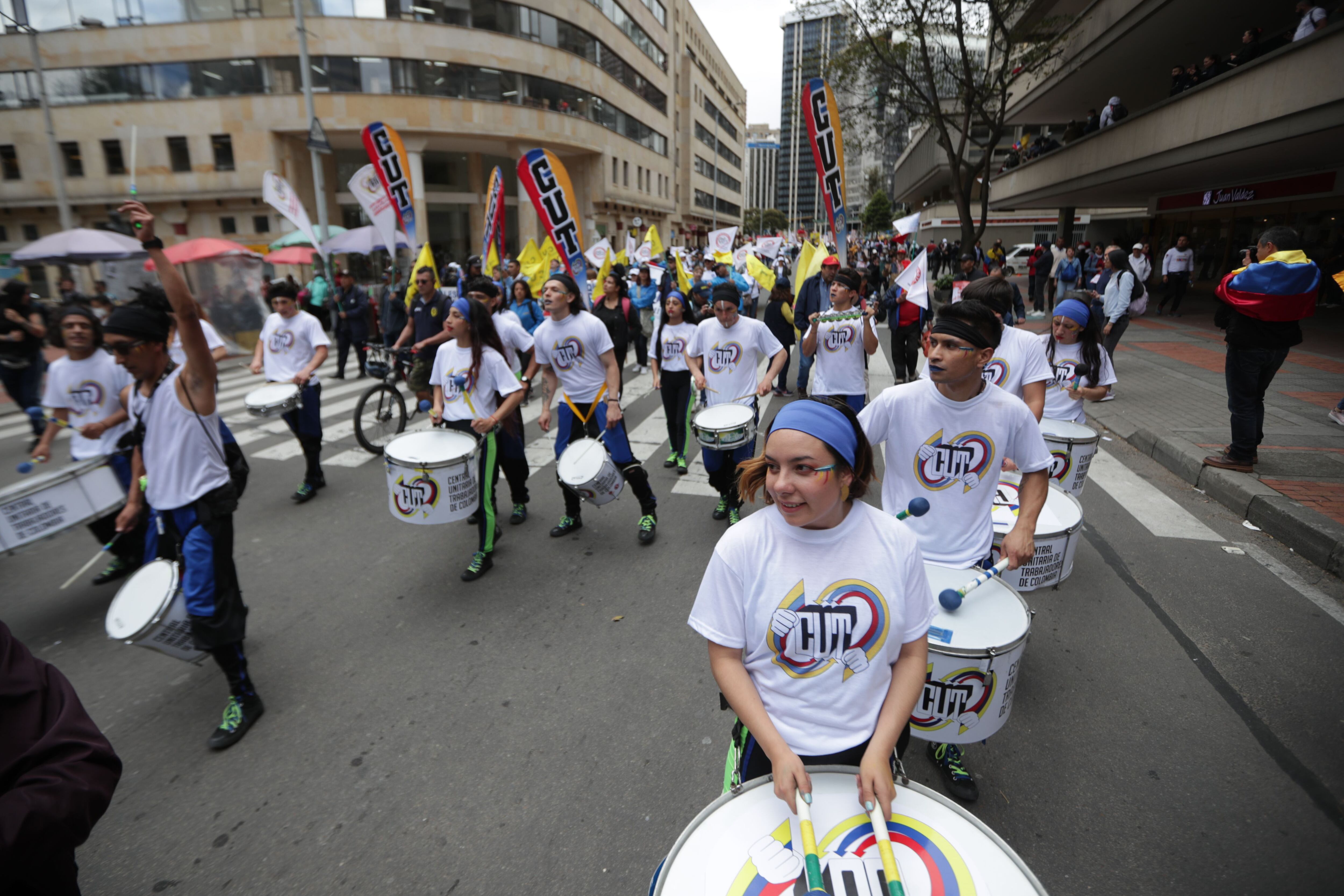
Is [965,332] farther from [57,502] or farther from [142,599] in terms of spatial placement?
[57,502]

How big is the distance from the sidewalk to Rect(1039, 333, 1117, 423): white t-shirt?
71.9 inches

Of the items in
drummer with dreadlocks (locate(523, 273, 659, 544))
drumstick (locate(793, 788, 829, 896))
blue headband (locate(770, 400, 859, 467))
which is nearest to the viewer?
drumstick (locate(793, 788, 829, 896))

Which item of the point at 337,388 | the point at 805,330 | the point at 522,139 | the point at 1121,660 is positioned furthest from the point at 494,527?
the point at 522,139

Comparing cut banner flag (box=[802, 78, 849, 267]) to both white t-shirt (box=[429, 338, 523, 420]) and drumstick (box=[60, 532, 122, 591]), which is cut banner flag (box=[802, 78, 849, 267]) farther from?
drumstick (box=[60, 532, 122, 591])

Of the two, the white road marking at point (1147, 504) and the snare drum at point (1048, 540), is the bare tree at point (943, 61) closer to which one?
the white road marking at point (1147, 504)

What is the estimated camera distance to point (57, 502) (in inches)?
165

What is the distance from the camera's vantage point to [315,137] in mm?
17266

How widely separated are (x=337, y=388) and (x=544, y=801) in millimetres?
11397

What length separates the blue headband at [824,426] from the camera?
5.86 ft

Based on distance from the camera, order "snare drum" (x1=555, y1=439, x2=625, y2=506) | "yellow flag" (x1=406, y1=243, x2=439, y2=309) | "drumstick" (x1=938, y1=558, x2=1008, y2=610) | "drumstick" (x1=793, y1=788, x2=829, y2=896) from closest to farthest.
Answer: "drumstick" (x1=793, y1=788, x2=829, y2=896) → "drumstick" (x1=938, y1=558, x2=1008, y2=610) → "snare drum" (x1=555, y1=439, x2=625, y2=506) → "yellow flag" (x1=406, y1=243, x2=439, y2=309)

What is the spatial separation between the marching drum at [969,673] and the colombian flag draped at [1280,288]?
18.7 feet

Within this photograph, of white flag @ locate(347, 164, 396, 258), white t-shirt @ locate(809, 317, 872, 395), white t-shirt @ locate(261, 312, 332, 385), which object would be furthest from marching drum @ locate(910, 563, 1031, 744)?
white flag @ locate(347, 164, 396, 258)

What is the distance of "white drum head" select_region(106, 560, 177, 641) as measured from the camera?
3.10 m

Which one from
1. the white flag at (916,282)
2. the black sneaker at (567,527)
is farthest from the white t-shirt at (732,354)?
the white flag at (916,282)
